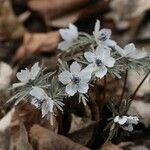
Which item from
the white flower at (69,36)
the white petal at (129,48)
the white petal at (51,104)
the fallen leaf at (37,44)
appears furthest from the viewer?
the fallen leaf at (37,44)

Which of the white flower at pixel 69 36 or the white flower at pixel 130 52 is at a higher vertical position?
the white flower at pixel 69 36

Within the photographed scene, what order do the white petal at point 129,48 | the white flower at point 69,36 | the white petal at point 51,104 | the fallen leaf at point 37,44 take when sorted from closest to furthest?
the white petal at point 51,104 < the white petal at point 129,48 < the white flower at point 69,36 < the fallen leaf at point 37,44

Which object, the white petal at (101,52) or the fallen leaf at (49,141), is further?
the fallen leaf at (49,141)

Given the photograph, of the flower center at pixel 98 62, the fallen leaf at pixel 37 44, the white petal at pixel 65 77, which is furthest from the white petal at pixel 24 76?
the fallen leaf at pixel 37 44

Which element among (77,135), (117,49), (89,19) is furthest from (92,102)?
(89,19)

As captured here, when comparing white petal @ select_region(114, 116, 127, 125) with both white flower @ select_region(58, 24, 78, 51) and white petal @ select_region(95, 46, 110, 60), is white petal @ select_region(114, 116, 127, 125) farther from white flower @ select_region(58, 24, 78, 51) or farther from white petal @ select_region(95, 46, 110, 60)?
white flower @ select_region(58, 24, 78, 51)

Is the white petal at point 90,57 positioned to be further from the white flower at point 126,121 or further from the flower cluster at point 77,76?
the white flower at point 126,121

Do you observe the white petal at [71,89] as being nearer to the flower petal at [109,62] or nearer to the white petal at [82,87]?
the white petal at [82,87]

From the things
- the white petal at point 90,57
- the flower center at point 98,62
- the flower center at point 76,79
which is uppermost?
the white petal at point 90,57

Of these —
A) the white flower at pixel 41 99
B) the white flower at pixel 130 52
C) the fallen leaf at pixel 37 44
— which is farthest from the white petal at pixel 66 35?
the fallen leaf at pixel 37 44
